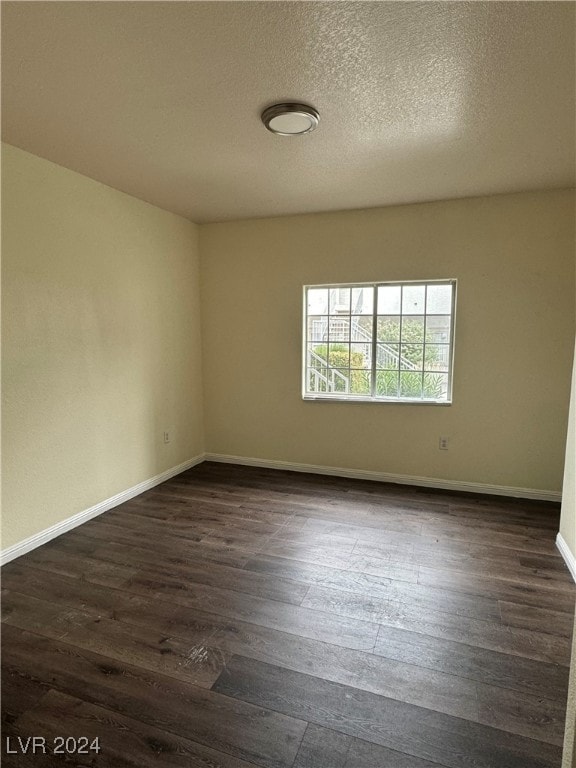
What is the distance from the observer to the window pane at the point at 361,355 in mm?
3885

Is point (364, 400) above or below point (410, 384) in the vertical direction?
below

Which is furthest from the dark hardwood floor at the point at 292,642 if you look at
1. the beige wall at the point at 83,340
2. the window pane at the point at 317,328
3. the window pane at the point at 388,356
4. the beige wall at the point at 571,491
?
the window pane at the point at 317,328

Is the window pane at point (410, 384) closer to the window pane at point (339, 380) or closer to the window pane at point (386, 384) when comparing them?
the window pane at point (386, 384)

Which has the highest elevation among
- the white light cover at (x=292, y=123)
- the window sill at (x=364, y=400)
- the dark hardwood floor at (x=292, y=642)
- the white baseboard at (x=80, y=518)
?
the white light cover at (x=292, y=123)

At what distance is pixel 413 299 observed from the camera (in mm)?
3699

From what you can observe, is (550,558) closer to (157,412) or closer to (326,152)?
(326,152)

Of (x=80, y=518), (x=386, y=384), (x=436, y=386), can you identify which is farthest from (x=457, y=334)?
(x=80, y=518)

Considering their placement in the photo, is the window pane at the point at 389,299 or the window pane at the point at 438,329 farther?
the window pane at the point at 389,299

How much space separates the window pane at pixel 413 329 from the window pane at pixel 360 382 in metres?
0.50

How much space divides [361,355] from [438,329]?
0.75 metres

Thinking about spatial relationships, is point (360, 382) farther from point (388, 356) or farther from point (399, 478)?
point (399, 478)

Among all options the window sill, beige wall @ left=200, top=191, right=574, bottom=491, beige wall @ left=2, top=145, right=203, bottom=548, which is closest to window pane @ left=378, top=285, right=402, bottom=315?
beige wall @ left=200, top=191, right=574, bottom=491

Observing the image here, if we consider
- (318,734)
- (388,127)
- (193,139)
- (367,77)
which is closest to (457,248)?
(388,127)

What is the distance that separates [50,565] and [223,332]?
8.57 ft
